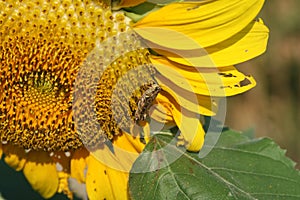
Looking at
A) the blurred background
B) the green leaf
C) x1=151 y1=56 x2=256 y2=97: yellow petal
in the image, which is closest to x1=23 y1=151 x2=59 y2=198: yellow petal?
the green leaf

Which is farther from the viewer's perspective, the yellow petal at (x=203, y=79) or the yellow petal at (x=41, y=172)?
the yellow petal at (x=41, y=172)

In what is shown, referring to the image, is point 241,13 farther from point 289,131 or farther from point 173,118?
point 289,131

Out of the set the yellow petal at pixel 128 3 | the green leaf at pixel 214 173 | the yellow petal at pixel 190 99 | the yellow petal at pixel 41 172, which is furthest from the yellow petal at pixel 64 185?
the yellow petal at pixel 128 3

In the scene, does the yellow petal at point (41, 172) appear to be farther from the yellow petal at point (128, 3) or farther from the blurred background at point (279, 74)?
the blurred background at point (279, 74)

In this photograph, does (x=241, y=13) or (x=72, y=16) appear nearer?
(x=241, y=13)

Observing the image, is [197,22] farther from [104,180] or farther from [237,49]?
[104,180]

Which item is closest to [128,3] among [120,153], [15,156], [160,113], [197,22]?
[197,22]

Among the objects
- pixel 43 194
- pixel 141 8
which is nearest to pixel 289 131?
pixel 43 194
